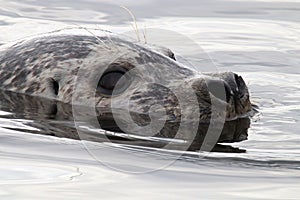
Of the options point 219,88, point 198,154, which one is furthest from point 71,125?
point 198,154

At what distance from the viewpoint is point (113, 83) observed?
24.2 feet

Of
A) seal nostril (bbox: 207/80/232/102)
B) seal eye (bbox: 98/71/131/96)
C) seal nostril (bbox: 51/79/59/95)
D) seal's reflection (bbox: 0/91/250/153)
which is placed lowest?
seal's reflection (bbox: 0/91/250/153)

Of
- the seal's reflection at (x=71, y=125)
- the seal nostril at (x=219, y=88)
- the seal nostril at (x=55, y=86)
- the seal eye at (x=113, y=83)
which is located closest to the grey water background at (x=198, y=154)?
the seal's reflection at (x=71, y=125)

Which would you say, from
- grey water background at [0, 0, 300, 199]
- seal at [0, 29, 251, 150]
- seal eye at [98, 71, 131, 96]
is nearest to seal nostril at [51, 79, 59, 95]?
seal at [0, 29, 251, 150]

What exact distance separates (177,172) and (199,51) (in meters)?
5.57

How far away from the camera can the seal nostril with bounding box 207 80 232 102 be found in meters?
6.97

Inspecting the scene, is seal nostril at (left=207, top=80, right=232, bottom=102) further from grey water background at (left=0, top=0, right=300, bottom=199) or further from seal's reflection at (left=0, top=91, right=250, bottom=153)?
grey water background at (left=0, top=0, right=300, bottom=199)

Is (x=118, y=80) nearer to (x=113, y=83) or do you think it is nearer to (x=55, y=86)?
(x=113, y=83)

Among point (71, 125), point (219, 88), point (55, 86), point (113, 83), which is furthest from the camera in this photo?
point (55, 86)

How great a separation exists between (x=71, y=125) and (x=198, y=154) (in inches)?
46.3

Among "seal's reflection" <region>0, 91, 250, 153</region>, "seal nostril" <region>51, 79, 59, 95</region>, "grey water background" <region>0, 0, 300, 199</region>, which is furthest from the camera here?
"seal nostril" <region>51, 79, 59, 95</region>

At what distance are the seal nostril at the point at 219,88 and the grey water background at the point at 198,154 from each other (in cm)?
32

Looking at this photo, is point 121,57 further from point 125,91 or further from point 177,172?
point 177,172

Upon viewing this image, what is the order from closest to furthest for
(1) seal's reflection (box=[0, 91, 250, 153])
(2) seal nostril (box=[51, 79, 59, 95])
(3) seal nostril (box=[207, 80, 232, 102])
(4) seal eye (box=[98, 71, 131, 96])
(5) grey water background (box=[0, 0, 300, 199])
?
(5) grey water background (box=[0, 0, 300, 199]), (1) seal's reflection (box=[0, 91, 250, 153]), (3) seal nostril (box=[207, 80, 232, 102]), (4) seal eye (box=[98, 71, 131, 96]), (2) seal nostril (box=[51, 79, 59, 95])
